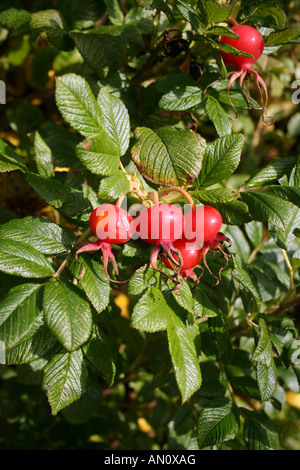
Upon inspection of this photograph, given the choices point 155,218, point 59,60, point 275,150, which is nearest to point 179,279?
point 155,218

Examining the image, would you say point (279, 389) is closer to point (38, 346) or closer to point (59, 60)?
point (38, 346)

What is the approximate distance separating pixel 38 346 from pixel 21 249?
0.22 m

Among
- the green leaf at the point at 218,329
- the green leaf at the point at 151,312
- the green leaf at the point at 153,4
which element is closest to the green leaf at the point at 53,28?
the green leaf at the point at 153,4

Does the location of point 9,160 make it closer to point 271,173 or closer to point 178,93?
point 178,93

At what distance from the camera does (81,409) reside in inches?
57.2

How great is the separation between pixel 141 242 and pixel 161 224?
15 cm

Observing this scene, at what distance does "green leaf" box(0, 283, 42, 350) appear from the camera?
83 cm

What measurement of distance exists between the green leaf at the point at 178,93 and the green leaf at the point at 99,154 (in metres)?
0.28

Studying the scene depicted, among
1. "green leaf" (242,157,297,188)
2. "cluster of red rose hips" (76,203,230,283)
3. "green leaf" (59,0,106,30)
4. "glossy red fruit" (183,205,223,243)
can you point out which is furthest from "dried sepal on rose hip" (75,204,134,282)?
"green leaf" (59,0,106,30)

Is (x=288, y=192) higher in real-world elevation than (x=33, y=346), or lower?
higher

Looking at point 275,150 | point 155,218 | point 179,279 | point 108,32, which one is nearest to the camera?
point 155,218

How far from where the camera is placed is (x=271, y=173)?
1123 millimetres

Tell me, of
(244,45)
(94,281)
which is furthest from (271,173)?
(94,281)

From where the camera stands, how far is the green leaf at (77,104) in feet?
2.92
